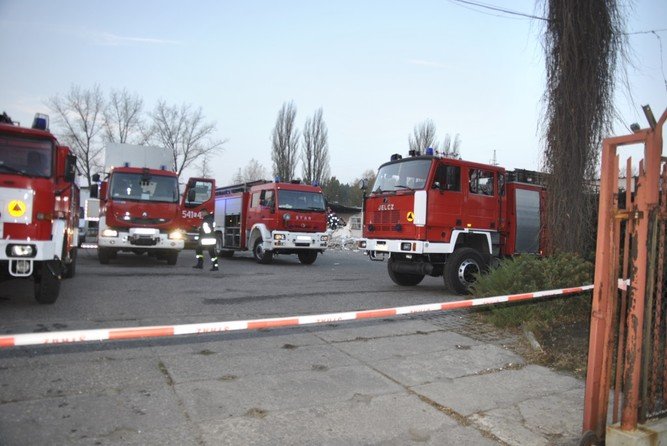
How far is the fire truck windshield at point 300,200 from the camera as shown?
15.5 metres

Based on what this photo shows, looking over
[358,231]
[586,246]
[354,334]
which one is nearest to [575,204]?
[586,246]

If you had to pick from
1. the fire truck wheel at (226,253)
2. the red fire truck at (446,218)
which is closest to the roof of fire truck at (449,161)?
the red fire truck at (446,218)

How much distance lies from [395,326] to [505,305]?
5.35 feet

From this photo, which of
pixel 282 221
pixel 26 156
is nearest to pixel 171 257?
pixel 282 221

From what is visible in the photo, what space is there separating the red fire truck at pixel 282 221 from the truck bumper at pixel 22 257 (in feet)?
29.1

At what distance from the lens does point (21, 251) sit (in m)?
6.46

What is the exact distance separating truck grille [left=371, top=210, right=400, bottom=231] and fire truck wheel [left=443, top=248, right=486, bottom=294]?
1332 millimetres

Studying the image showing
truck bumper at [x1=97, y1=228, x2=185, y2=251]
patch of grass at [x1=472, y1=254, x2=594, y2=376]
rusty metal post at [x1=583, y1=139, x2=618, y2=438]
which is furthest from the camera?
truck bumper at [x1=97, y1=228, x2=185, y2=251]

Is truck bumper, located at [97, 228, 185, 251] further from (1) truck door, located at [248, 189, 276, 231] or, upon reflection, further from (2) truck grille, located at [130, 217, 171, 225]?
(1) truck door, located at [248, 189, 276, 231]

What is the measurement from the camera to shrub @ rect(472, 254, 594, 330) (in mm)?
6543

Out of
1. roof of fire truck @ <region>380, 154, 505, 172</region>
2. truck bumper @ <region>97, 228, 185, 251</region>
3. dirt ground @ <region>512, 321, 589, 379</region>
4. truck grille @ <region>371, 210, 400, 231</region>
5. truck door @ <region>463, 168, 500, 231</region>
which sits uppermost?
roof of fire truck @ <region>380, 154, 505, 172</region>

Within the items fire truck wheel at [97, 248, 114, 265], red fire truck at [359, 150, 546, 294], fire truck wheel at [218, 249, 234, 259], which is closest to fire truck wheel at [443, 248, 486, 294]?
red fire truck at [359, 150, 546, 294]

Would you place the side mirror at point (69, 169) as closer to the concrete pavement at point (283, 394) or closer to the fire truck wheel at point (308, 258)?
the concrete pavement at point (283, 394)

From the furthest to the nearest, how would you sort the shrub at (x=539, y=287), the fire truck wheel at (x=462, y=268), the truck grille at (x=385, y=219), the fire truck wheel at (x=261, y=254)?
→ the fire truck wheel at (x=261, y=254), the truck grille at (x=385, y=219), the fire truck wheel at (x=462, y=268), the shrub at (x=539, y=287)
